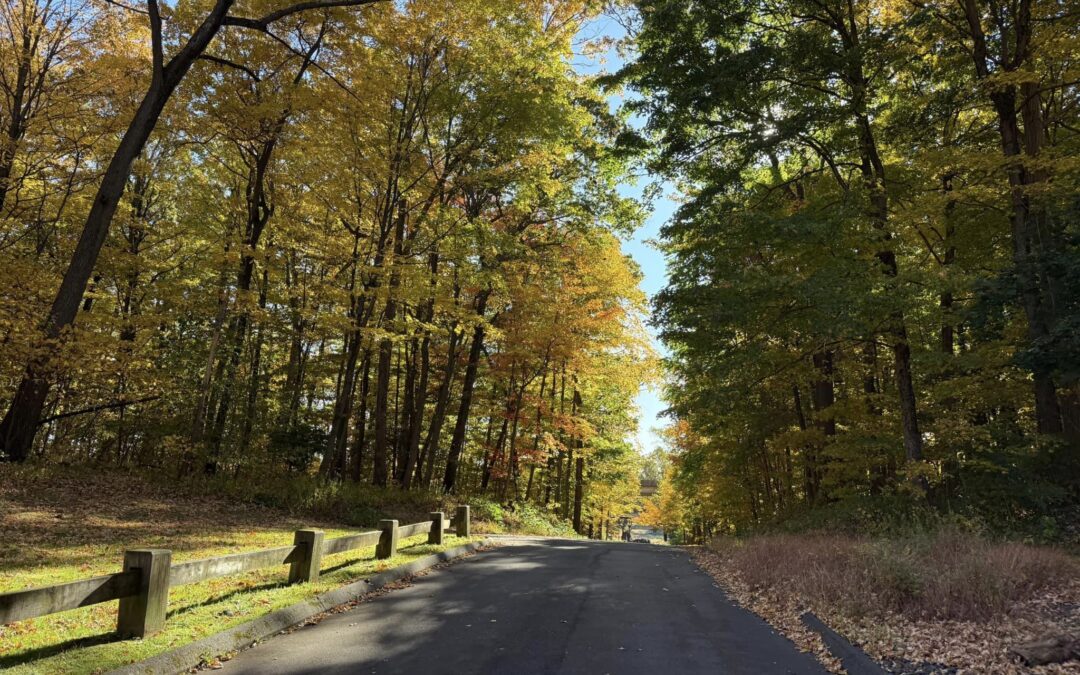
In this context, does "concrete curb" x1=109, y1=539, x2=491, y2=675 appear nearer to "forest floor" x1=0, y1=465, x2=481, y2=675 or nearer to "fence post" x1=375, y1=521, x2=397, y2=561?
"forest floor" x1=0, y1=465, x2=481, y2=675

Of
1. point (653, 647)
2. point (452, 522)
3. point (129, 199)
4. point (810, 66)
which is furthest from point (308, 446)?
point (810, 66)

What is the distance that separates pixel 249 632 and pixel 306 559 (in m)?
2.24

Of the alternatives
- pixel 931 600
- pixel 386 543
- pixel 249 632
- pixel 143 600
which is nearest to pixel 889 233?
pixel 931 600

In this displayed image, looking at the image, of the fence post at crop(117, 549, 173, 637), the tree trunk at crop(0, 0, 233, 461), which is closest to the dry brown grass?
the fence post at crop(117, 549, 173, 637)

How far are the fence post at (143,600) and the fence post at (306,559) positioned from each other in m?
2.47

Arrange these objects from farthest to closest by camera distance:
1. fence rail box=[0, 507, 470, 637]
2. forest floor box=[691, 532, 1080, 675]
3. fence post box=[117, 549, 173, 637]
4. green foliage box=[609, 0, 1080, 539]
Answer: green foliage box=[609, 0, 1080, 539] → forest floor box=[691, 532, 1080, 675] → fence post box=[117, 549, 173, 637] → fence rail box=[0, 507, 470, 637]

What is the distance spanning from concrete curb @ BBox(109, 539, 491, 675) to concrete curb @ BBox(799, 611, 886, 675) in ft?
18.2

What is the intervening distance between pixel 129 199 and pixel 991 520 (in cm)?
2588

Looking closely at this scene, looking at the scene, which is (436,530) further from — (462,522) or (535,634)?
(535,634)

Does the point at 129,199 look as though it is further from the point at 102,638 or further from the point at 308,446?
the point at 102,638

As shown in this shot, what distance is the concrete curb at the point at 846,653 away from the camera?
5.41 meters

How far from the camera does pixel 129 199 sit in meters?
21.0

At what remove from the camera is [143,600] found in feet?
17.4

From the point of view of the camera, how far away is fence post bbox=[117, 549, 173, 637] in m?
5.30
